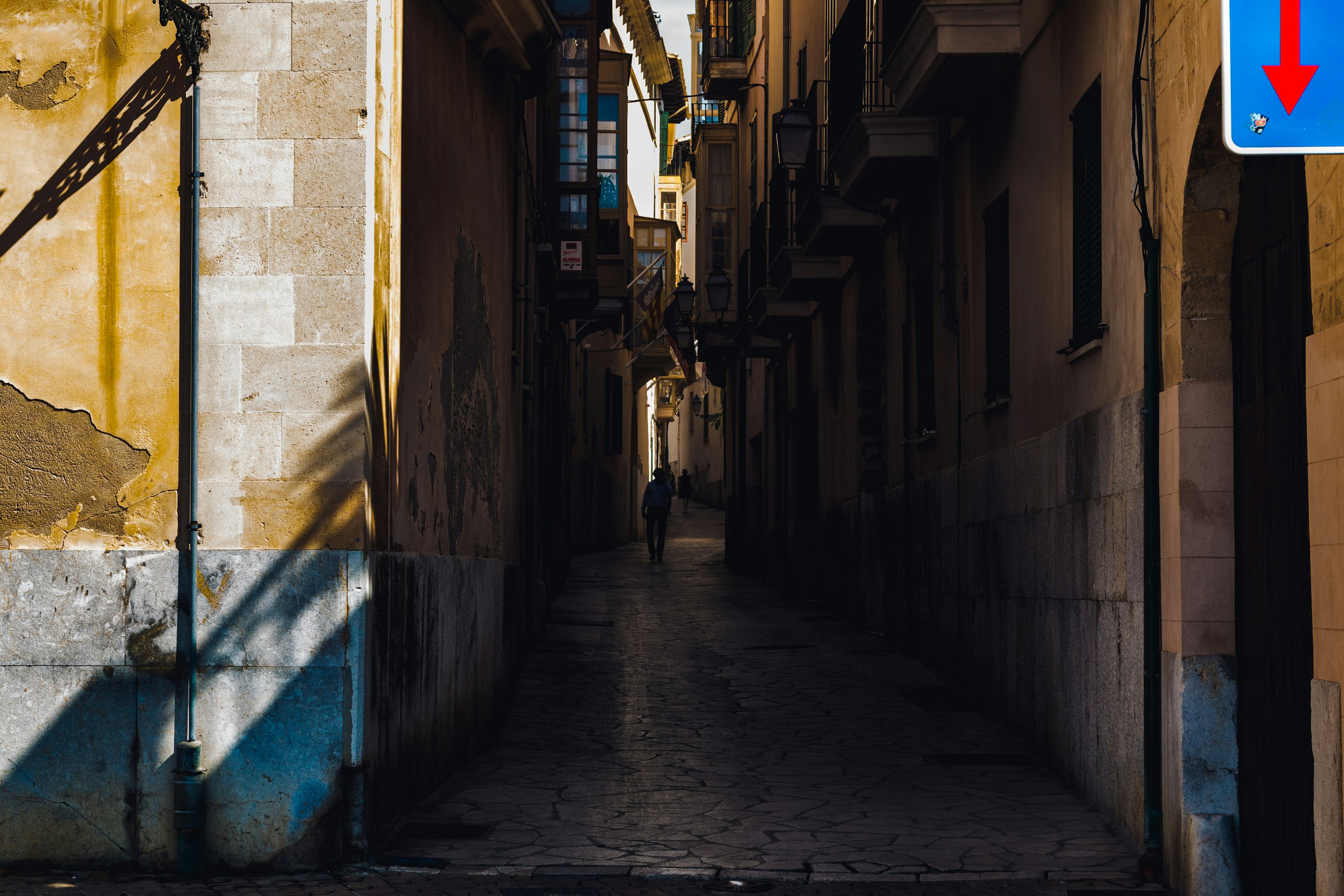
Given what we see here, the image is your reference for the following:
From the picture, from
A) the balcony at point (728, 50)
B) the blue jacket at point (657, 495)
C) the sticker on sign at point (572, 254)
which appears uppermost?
the balcony at point (728, 50)

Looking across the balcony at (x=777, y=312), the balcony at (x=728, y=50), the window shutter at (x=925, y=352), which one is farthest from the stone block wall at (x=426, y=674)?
the balcony at (x=728, y=50)

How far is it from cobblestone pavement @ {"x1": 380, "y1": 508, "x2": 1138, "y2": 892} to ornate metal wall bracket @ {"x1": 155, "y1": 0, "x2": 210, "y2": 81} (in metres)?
3.78

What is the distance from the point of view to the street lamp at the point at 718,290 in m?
23.5

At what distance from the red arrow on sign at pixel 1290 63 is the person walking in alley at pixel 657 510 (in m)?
25.3

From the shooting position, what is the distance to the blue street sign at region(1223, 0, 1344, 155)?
3043 millimetres

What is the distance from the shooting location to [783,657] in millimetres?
13984

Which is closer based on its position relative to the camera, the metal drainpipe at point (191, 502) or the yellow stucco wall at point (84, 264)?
the metal drainpipe at point (191, 502)

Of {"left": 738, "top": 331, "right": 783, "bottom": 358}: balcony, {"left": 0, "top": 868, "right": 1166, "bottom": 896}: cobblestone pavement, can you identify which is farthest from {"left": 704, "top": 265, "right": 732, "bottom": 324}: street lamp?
{"left": 0, "top": 868, "right": 1166, "bottom": 896}: cobblestone pavement

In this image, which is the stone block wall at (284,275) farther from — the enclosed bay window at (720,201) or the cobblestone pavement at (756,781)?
the enclosed bay window at (720,201)

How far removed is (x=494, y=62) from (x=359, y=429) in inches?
167

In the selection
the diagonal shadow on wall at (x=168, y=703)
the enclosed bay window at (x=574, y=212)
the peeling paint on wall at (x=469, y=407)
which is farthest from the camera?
the enclosed bay window at (x=574, y=212)

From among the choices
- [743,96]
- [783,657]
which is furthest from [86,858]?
[743,96]

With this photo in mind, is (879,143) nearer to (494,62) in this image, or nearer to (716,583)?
(494,62)

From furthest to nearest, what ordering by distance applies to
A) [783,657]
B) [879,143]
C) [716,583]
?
[716,583]
[783,657]
[879,143]
